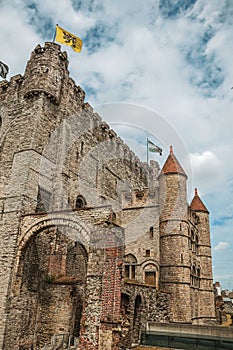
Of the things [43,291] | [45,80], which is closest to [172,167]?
[45,80]

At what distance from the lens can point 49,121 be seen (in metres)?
17.9

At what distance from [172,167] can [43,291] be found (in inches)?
494

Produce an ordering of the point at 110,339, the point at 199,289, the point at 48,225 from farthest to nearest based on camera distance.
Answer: the point at 199,289 < the point at 48,225 < the point at 110,339

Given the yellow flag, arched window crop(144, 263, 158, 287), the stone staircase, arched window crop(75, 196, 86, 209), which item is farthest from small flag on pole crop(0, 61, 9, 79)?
arched window crop(144, 263, 158, 287)

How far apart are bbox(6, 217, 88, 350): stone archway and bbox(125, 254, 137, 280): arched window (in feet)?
17.2

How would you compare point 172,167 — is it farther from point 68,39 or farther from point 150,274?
point 68,39

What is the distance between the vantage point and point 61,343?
43.2ft

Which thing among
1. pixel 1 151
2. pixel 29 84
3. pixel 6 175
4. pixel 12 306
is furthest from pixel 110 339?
pixel 29 84

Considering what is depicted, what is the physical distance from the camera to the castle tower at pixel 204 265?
22781 mm

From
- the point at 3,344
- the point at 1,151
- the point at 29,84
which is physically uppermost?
the point at 29,84

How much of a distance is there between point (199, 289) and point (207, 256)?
311cm

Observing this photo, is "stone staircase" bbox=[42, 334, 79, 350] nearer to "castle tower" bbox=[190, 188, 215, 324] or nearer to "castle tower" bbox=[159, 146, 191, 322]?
"castle tower" bbox=[159, 146, 191, 322]

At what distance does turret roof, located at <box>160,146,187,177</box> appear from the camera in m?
22.3

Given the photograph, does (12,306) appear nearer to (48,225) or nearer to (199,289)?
(48,225)
